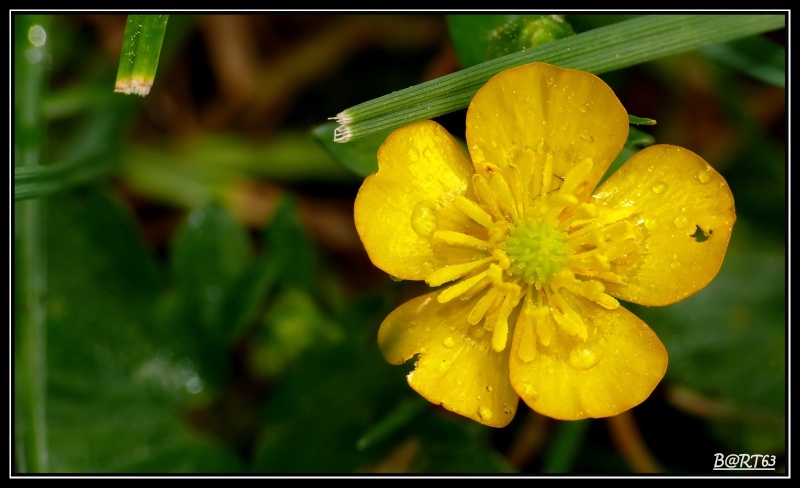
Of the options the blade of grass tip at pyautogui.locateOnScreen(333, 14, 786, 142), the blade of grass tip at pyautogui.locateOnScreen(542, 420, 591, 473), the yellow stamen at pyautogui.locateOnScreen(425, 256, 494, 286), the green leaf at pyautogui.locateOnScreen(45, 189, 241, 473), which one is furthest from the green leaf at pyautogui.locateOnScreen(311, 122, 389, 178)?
the blade of grass tip at pyautogui.locateOnScreen(542, 420, 591, 473)

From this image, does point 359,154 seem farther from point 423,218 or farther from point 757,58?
point 757,58

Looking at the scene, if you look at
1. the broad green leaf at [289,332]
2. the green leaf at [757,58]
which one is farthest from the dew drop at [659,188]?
the broad green leaf at [289,332]

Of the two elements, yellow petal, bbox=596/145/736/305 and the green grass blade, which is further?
the green grass blade

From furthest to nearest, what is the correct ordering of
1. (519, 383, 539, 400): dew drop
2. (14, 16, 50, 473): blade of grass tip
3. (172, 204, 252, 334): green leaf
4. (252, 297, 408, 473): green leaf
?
(172, 204, 252, 334): green leaf < (252, 297, 408, 473): green leaf < (14, 16, 50, 473): blade of grass tip < (519, 383, 539, 400): dew drop

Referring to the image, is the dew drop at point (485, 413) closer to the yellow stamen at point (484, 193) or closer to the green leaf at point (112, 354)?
the yellow stamen at point (484, 193)

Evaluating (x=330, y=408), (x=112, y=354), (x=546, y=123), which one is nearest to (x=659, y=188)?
(x=546, y=123)

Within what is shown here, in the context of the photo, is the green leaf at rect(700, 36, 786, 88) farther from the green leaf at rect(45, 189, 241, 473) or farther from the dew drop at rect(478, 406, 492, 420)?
the green leaf at rect(45, 189, 241, 473)
